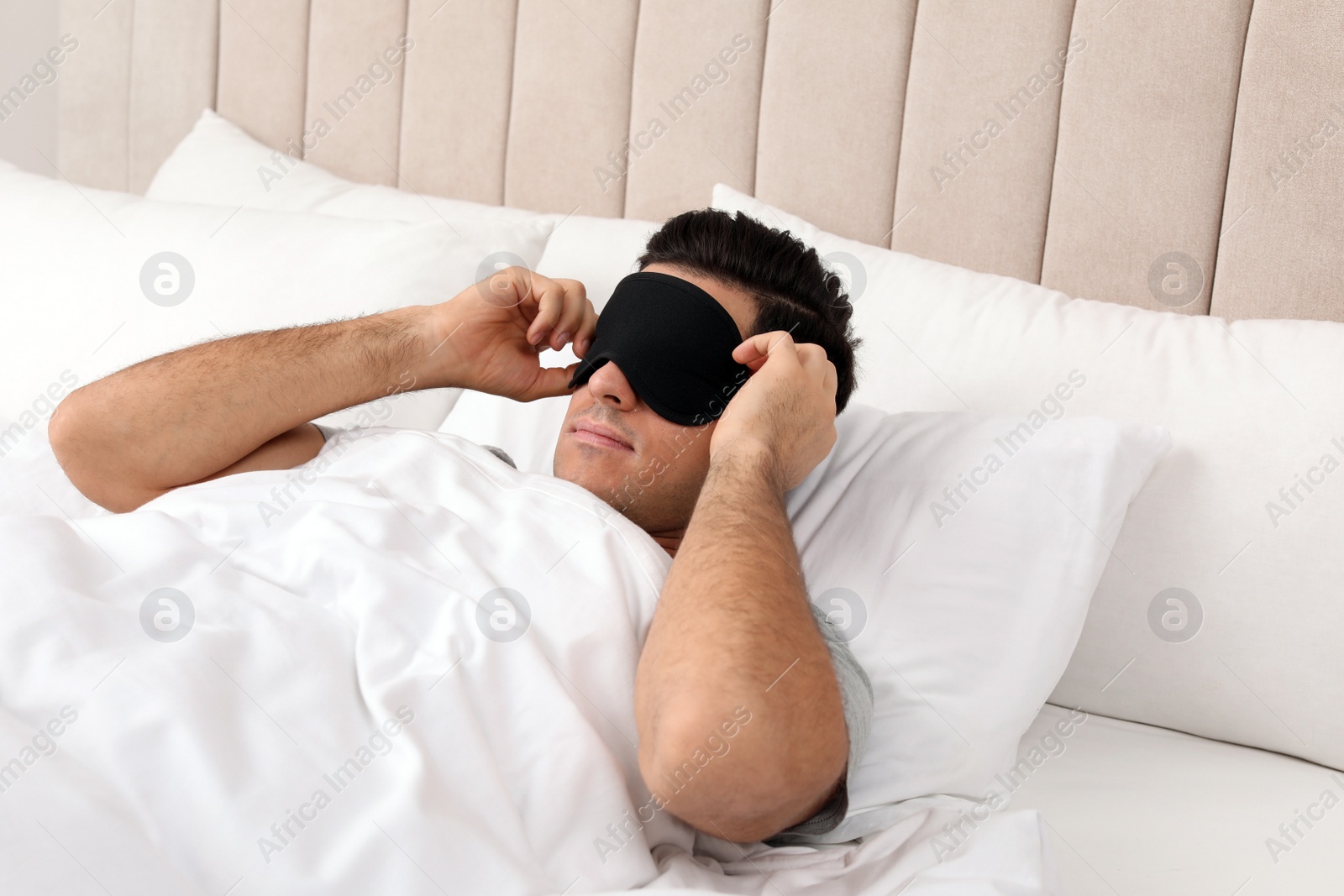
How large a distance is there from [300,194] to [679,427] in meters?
1.21

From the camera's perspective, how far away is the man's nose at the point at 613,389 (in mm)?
1160

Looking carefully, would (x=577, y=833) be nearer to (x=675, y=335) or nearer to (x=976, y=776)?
(x=976, y=776)

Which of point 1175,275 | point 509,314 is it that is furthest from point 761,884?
point 1175,275

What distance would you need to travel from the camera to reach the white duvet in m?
0.72

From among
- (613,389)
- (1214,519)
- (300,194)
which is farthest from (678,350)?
(300,194)

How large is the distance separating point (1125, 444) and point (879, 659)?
0.40 meters

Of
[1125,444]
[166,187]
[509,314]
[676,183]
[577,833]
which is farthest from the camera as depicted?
[166,187]

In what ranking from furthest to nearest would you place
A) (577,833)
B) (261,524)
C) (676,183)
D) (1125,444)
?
(676,183) < (1125,444) < (261,524) < (577,833)

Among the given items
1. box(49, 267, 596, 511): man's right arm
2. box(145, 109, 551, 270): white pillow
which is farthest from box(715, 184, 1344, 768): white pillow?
box(145, 109, 551, 270): white pillow

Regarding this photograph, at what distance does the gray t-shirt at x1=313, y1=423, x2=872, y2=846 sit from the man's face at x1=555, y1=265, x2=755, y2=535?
0.26 m

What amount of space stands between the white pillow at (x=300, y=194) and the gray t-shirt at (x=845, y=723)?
93 centimetres

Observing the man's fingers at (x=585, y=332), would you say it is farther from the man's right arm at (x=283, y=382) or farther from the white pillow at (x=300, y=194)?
the white pillow at (x=300, y=194)

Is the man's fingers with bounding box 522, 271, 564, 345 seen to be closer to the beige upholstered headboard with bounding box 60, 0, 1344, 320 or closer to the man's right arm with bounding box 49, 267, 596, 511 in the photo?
the man's right arm with bounding box 49, 267, 596, 511

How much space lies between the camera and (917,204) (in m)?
1.61
